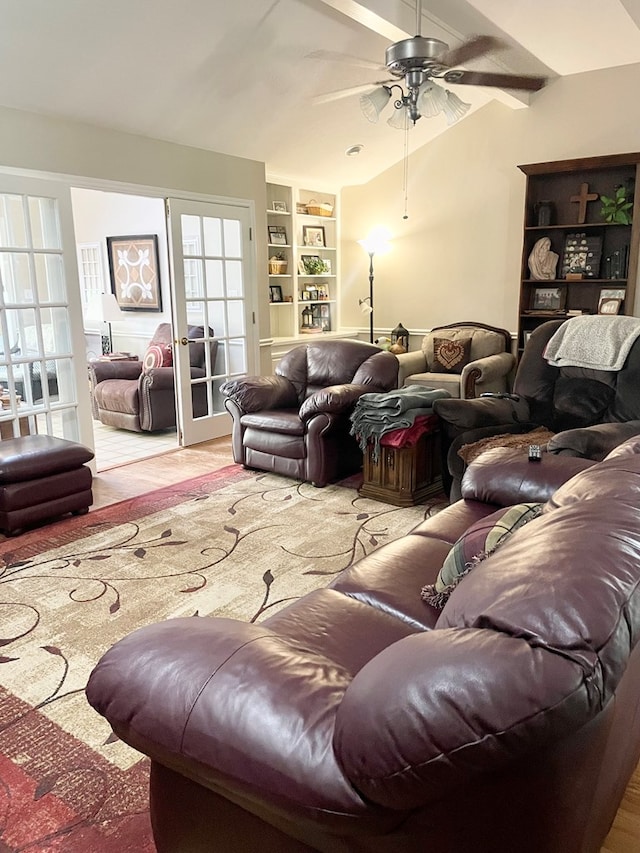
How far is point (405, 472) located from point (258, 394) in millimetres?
1272

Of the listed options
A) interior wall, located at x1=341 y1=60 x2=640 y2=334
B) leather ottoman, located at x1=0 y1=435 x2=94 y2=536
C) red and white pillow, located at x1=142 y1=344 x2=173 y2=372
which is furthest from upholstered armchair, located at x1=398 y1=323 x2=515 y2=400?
leather ottoman, located at x1=0 y1=435 x2=94 y2=536

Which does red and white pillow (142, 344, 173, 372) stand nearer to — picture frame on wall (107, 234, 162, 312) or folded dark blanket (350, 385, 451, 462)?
picture frame on wall (107, 234, 162, 312)

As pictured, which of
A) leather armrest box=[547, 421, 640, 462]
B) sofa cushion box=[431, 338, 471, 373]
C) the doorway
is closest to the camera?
leather armrest box=[547, 421, 640, 462]

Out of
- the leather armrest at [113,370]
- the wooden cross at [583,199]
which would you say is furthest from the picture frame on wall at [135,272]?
the wooden cross at [583,199]

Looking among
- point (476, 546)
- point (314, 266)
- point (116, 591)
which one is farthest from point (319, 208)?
point (476, 546)

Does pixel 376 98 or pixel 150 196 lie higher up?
pixel 376 98

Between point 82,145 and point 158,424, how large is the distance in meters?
2.43

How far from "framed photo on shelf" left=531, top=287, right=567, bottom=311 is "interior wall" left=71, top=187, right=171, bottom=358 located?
146 inches

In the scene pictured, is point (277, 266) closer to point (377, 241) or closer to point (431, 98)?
point (377, 241)

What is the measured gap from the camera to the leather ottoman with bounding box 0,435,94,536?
3.43 meters

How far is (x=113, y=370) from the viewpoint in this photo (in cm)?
626

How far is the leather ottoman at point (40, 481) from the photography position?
11.2 feet

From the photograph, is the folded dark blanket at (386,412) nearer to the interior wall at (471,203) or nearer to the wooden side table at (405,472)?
the wooden side table at (405,472)

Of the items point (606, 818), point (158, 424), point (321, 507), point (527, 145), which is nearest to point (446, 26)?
point (527, 145)
